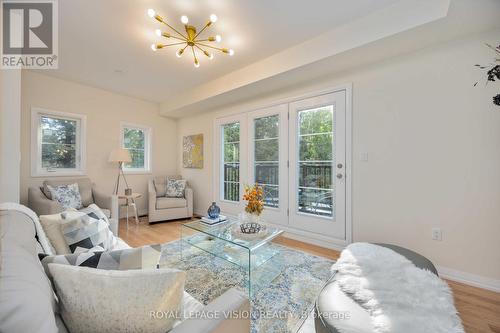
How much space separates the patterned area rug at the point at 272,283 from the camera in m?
1.49

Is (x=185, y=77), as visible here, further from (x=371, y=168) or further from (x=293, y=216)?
(x=371, y=168)

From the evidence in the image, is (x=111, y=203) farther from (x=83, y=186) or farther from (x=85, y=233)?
(x=85, y=233)

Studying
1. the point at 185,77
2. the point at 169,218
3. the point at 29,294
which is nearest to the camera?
the point at 29,294

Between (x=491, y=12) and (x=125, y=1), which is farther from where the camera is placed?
(x=125, y=1)

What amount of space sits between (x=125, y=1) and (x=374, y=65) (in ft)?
8.65

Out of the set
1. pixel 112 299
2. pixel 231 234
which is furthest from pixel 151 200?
pixel 112 299

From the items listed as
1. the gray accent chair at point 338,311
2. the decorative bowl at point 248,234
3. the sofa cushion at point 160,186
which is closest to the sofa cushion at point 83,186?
the sofa cushion at point 160,186

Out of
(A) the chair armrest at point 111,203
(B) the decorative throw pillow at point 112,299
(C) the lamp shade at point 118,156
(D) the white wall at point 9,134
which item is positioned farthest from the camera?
(C) the lamp shade at point 118,156

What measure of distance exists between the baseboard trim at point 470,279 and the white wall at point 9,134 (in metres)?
4.08

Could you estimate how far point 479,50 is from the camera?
1.91m

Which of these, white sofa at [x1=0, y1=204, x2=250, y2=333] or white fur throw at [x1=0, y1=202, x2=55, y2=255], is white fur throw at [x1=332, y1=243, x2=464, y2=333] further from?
white fur throw at [x1=0, y1=202, x2=55, y2=255]

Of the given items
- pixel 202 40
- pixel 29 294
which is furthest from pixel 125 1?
pixel 29 294

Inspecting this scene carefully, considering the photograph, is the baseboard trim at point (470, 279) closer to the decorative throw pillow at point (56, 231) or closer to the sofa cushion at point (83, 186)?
the decorative throw pillow at point (56, 231)

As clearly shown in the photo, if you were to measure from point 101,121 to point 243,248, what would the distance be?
12.1 ft
